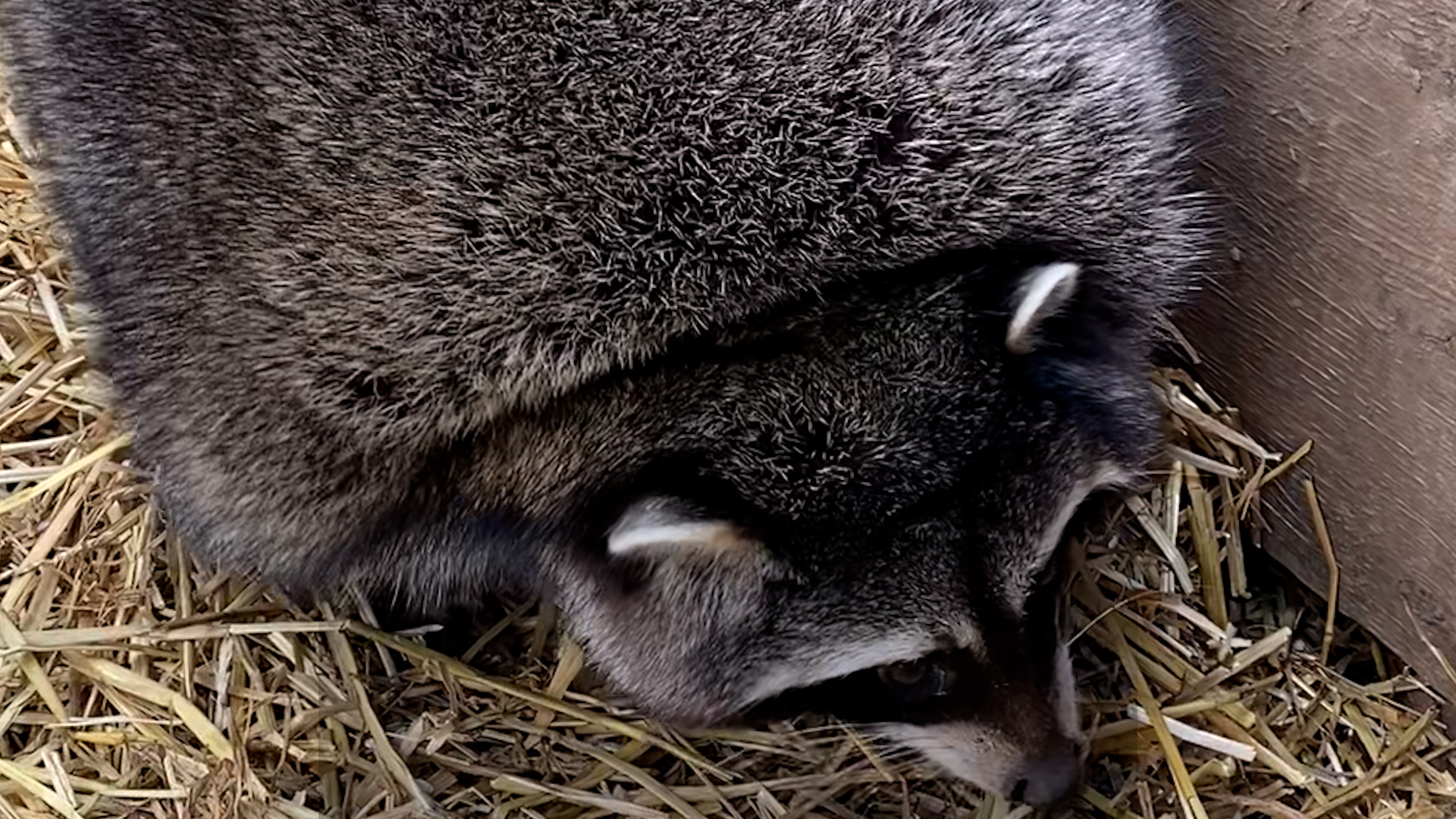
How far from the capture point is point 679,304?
247 cm

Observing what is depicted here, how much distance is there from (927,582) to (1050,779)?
0.60 metres

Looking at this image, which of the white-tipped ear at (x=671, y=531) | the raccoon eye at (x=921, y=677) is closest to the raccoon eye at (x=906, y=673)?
the raccoon eye at (x=921, y=677)

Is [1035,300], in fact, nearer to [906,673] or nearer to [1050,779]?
[906,673]

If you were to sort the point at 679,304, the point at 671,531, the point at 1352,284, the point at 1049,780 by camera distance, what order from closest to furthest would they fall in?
the point at 671,531 → the point at 679,304 → the point at 1049,780 → the point at 1352,284

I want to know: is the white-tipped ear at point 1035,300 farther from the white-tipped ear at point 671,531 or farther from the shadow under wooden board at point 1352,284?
the shadow under wooden board at point 1352,284

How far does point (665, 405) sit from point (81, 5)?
143 cm

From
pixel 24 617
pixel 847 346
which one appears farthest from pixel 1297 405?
pixel 24 617

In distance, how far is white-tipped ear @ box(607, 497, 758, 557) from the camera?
7.45 feet

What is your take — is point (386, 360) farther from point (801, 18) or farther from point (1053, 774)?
point (1053, 774)

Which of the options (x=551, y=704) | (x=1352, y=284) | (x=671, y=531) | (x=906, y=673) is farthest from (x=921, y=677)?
(x=1352, y=284)

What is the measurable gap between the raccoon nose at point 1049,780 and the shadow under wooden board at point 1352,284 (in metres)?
0.85

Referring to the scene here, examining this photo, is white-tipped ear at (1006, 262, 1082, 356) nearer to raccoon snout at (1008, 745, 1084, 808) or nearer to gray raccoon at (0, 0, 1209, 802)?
gray raccoon at (0, 0, 1209, 802)

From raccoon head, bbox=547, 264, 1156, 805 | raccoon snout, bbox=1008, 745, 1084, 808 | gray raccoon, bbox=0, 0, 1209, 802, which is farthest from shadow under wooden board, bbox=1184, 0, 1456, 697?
raccoon snout, bbox=1008, 745, 1084, 808

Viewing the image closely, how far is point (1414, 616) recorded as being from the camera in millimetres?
3033
